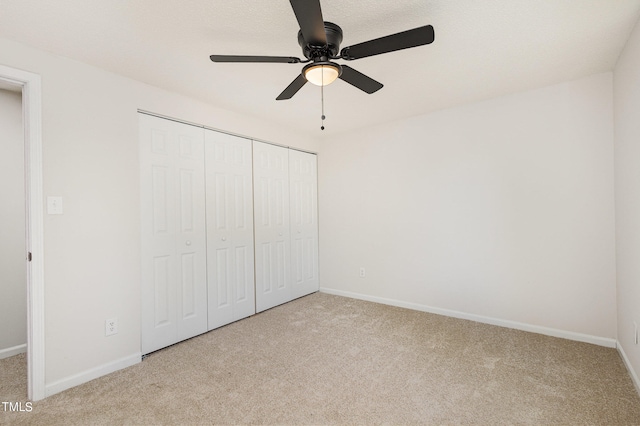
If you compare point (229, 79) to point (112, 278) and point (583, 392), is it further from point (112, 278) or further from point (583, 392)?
point (583, 392)

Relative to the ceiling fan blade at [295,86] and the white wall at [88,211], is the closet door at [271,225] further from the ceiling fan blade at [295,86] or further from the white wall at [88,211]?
the ceiling fan blade at [295,86]

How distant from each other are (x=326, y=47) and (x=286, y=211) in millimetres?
2572

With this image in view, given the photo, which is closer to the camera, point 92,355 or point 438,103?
point 92,355

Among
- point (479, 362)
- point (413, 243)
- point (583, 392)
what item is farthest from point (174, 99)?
point (583, 392)

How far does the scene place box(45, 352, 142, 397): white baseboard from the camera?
79.0 inches

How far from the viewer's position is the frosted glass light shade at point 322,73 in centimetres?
167

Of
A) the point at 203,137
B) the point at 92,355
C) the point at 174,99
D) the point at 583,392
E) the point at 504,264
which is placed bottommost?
the point at 583,392

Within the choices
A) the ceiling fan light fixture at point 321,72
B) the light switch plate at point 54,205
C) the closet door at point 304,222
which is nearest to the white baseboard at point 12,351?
the light switch plate at point 54,205

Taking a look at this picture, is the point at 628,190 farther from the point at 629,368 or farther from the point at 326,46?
the point at 326,46

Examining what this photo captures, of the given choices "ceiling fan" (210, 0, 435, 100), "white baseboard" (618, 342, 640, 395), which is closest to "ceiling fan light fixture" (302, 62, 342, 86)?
"ceiling fan" (210, 0, 435, 100)

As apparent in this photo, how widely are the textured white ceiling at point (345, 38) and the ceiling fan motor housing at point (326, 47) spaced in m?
0.09

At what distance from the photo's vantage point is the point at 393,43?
151 cm

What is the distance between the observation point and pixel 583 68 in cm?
243

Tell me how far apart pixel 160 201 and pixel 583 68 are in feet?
12.3
